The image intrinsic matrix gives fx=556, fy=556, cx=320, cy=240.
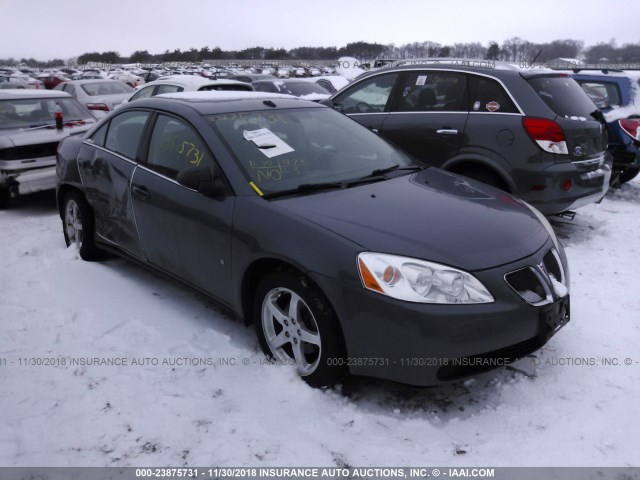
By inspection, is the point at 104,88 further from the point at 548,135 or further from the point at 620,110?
the point at 548,135

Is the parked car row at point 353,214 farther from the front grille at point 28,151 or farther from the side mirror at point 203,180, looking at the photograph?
the front grille at point 28,151

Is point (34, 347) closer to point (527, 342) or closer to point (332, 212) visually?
point (332, 212)

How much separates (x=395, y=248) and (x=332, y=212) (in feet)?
1.55

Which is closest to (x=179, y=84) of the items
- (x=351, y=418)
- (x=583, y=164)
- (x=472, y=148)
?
(x=472, y=148)

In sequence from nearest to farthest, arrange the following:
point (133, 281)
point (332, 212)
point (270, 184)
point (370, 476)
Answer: point (370, 476)
point (332, 212)
point (270, 184)
point (133, 281)

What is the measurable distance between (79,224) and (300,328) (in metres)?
2.88

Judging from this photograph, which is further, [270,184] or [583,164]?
[583,164]

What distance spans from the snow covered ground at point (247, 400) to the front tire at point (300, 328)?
107 mm

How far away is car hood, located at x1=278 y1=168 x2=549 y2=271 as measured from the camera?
9.25 ft

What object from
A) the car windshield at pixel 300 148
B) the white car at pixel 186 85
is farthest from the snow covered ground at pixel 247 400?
the white car at pixel 186 85

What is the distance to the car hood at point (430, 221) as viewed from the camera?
2.82m

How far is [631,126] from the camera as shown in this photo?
7.57 metres

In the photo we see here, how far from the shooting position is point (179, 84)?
1021cm

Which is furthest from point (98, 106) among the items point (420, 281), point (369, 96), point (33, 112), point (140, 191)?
point (420, 281)
